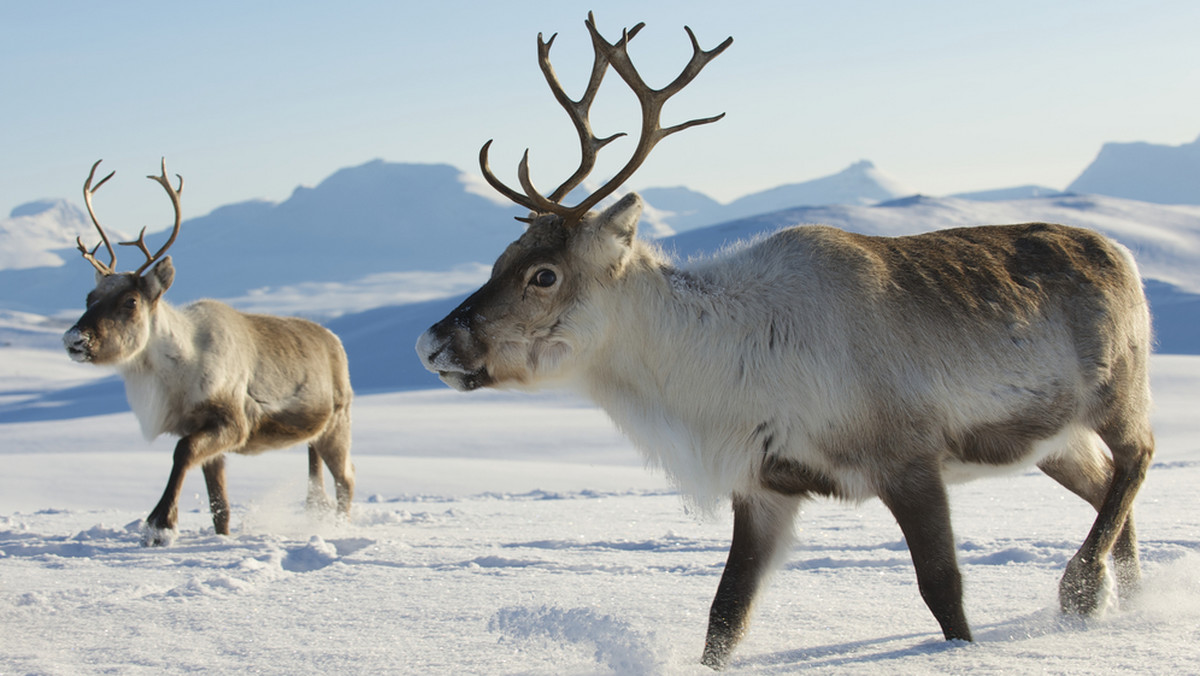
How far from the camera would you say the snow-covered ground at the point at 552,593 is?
3324 mm

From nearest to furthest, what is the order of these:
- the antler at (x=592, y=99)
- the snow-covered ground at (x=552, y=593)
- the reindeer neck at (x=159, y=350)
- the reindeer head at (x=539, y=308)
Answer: the snow-covered ground at (x=552, y=593) < the reindeer head at (x=539, y=308) < the antler at (x=592, y=99) < the reindeer neck at (x=159, y=350)

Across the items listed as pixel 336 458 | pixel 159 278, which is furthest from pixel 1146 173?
pixel 159 278

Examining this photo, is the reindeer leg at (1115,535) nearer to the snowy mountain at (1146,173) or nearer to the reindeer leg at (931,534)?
the reindeer leg at (931,534)

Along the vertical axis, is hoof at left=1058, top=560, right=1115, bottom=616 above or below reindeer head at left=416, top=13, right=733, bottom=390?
below

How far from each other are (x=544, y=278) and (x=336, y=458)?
509 centimetres

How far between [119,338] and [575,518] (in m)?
3.39

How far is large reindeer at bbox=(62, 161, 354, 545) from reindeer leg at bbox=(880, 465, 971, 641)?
4.84 meters

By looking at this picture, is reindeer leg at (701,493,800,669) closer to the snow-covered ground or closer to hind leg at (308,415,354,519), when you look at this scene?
the snow-covered ground

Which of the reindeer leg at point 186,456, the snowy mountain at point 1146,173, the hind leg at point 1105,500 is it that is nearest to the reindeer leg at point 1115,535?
the hind leg at point 1105,500

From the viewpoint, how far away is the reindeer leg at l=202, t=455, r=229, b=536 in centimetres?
675

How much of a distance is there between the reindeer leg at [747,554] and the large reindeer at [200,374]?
4.20 metres

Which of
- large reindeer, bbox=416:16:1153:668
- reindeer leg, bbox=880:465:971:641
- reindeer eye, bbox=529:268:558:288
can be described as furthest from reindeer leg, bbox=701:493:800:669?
reindeer eye, bbox=529:268:558:288

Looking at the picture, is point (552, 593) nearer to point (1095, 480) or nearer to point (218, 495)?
point (1095, 480)

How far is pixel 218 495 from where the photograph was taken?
7.00 meters
